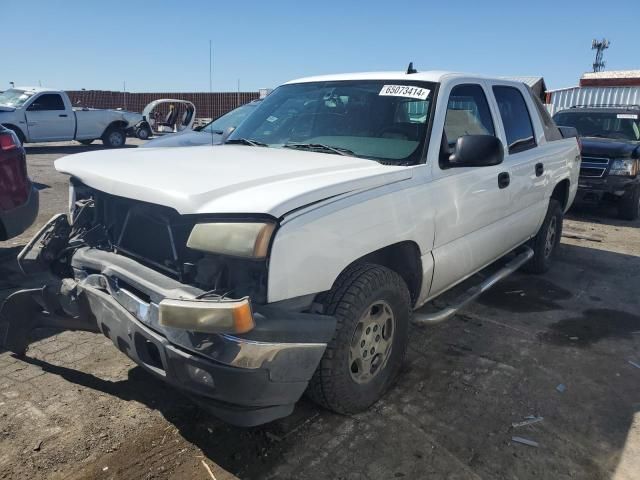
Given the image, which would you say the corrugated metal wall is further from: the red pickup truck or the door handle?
the red pickup truck

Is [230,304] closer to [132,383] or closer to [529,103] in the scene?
[132,383]

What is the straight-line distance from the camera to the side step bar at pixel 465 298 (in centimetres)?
334

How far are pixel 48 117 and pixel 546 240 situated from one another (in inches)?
575

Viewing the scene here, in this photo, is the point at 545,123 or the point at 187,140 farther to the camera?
the point at 187,140

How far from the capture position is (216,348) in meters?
2.14

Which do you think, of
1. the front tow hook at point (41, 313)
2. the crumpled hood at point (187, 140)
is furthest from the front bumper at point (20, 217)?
the crumpled hood at point (187, 140)

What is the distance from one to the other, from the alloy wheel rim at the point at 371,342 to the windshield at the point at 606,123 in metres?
8.46

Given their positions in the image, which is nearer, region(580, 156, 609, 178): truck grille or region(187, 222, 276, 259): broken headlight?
region(187, 222, 276, 259): broken headlight

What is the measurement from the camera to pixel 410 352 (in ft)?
12.1

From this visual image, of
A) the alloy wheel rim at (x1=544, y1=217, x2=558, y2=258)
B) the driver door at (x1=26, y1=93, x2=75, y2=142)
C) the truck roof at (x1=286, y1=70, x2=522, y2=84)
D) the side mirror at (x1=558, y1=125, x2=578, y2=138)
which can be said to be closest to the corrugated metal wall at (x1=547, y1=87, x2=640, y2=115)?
the side mirror at (x1=558, y1=125, x2=578, y2=138)

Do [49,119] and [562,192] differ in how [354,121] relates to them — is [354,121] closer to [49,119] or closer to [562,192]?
[562,192]

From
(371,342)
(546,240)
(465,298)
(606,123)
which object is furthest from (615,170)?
(371,342)

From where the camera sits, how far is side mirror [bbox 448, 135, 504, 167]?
10.3 feet

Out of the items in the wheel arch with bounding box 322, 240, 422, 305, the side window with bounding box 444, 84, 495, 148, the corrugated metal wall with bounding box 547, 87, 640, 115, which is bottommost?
the wheel arch with bounding box 322, 240, 422, 305
